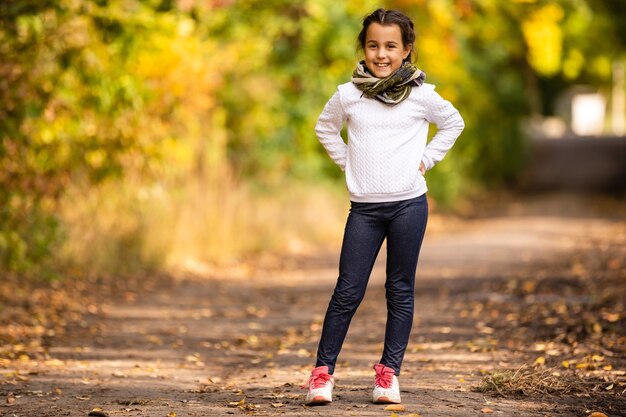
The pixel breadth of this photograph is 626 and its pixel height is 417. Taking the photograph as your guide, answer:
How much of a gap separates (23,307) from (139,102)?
241 cm

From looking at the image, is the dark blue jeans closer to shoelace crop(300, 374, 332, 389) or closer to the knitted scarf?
shoelace crop(300, 374, 332, 389)

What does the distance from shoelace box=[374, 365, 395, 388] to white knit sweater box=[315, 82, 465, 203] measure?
0.80m

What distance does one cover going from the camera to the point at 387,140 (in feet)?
17.8

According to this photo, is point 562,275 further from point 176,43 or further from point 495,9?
point 495,9

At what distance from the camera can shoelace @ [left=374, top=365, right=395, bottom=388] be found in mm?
5434

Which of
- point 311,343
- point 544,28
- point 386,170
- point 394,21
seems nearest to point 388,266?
point 386,170

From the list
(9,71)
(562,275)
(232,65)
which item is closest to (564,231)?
A: (232,65)

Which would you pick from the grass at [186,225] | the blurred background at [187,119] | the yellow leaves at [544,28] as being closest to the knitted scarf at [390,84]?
the blurred background at [187,119]

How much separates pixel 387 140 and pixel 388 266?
622 mm

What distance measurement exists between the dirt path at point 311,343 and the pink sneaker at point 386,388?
0.19 ft

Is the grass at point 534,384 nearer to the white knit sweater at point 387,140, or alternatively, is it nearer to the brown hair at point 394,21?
the white knit sweater at point 387,140

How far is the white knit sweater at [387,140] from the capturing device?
17.7ft

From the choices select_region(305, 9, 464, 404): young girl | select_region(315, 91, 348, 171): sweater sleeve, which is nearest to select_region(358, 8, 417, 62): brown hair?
select_region(305, 9, 464, 404): young girl

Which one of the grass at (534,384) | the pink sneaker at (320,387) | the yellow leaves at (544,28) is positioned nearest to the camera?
the pink sneaker at (320,387)
